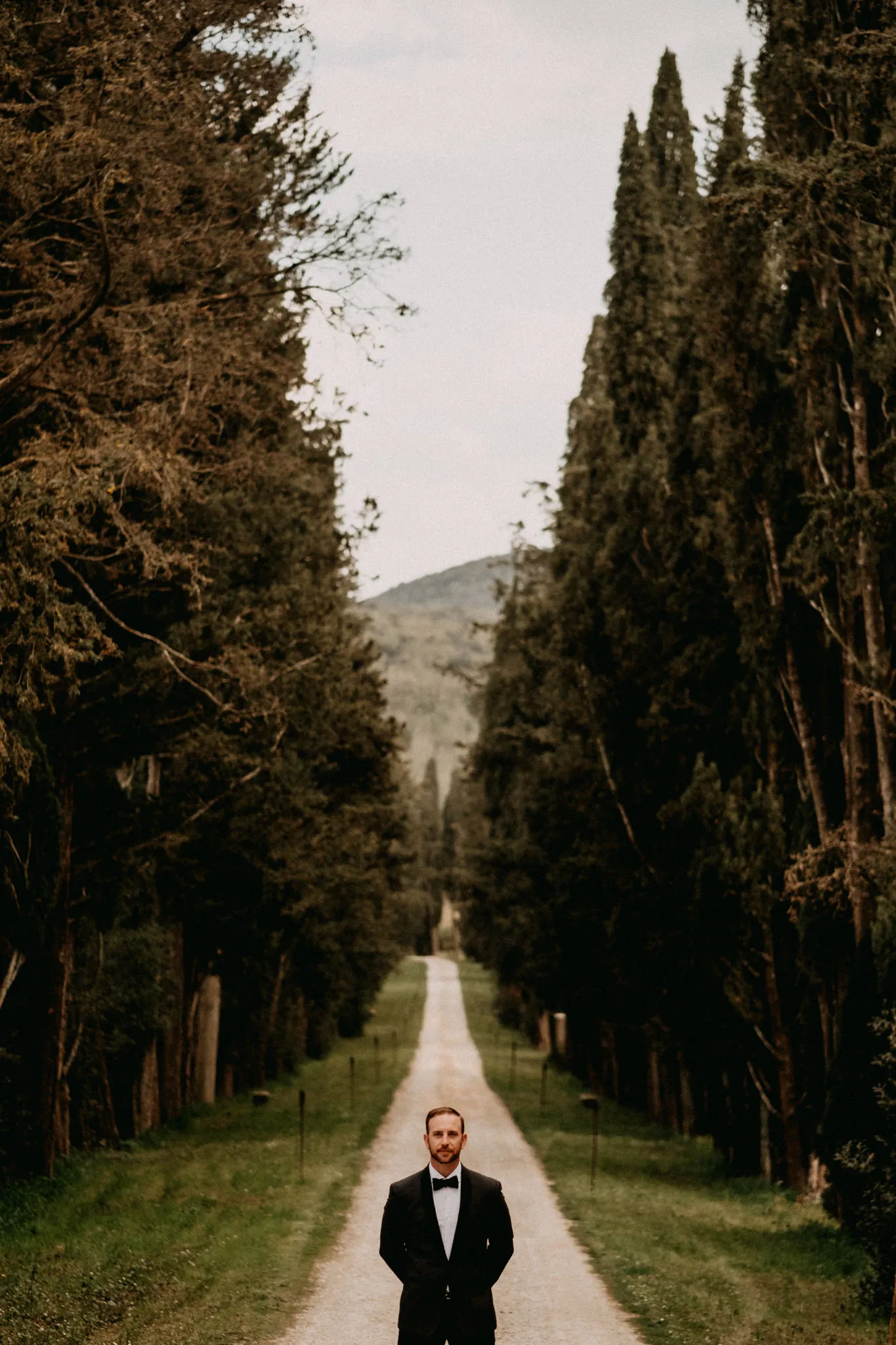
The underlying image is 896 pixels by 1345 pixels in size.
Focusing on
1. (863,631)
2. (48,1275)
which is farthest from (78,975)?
(863,631)

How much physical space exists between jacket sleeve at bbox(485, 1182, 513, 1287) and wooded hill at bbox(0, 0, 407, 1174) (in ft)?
14.3

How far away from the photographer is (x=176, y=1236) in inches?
450

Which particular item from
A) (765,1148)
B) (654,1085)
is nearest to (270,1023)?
(654,1085)

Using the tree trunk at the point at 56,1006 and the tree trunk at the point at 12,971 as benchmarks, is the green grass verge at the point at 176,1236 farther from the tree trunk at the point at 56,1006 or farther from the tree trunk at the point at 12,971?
the tree trunk at the point at 12,971

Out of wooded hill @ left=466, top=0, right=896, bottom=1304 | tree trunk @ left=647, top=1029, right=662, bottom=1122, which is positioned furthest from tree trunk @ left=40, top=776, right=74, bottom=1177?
tree trunk @ left=647, top=1029, right=662, bottom=1122

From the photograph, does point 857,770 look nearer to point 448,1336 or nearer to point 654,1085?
point 448,1336

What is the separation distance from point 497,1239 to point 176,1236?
24.8 ft

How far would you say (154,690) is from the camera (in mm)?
13289

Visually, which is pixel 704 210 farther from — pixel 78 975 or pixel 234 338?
pixel 78 975

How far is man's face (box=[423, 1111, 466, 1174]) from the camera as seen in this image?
15.5ft

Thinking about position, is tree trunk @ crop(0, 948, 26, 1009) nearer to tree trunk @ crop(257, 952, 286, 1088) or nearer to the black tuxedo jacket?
the black tuxedo jacket

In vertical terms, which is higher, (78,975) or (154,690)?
(154,690)

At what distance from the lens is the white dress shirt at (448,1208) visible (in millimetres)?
4887

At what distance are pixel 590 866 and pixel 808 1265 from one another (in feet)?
34.5
